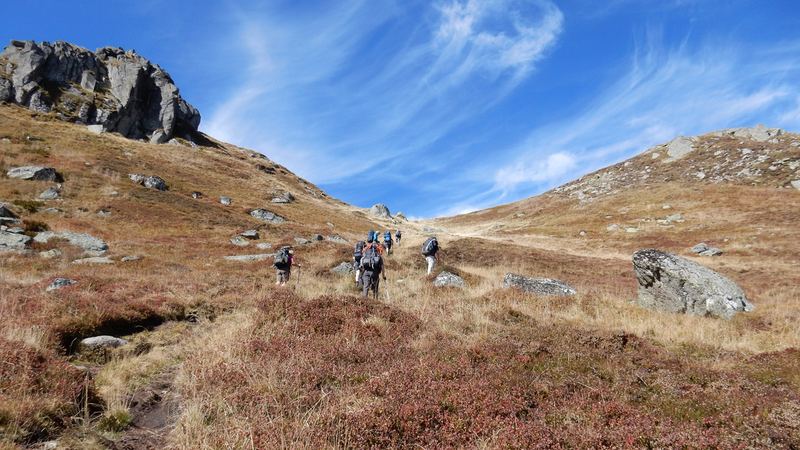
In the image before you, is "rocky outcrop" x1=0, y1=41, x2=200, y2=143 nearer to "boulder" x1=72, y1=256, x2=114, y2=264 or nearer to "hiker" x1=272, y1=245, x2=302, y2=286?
"boulder" x1=72, y1=256, x2=114, y2=264

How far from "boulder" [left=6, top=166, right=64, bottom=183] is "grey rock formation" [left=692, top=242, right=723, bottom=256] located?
211 feet

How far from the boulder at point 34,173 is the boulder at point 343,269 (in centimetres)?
3702

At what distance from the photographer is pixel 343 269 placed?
24.0m

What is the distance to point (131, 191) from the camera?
46.3 m

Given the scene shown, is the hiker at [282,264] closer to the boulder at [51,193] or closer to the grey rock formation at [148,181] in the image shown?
the boulder at [51,193]

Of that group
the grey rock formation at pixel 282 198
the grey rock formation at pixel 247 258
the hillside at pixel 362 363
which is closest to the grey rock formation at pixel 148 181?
the grey rock formation at pixel 282 198

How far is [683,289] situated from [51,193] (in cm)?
4846

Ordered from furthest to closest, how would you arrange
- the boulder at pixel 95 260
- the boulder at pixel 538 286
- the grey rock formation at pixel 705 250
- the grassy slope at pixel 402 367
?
the grey rock formation at pixel 705 250, the boulder at pixel 95 260, the boulder at pixel 538 286, the grassy slope at pixel 402 367

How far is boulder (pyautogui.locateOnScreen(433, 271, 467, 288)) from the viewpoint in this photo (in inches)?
726

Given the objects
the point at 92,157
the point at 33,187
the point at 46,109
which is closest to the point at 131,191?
the point at 33,187

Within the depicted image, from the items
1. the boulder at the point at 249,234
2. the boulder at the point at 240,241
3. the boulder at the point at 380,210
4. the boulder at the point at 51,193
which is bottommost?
the boulder at the point at 240,241

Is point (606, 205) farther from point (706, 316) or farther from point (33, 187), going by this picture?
point (33, 187)

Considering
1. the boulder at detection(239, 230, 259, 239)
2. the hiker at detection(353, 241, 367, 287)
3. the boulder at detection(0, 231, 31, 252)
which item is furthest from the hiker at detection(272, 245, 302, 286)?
the boulder at detection(239, 230, 259, 239)

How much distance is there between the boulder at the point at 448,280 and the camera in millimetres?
18428
